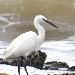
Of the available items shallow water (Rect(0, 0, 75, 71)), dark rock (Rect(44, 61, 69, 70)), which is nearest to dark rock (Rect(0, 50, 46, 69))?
dark rock (Rect(44, 61, 69, 70))

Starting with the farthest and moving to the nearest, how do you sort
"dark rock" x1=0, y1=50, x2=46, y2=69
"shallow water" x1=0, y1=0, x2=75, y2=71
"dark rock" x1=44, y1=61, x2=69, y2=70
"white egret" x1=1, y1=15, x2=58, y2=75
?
"shallow water" x1=0, y1=0, x2=75, y2=71 < "dark rock" x1=44, y1=61, x2=69, y2=70 < "dark rock" x1=0, y1=50, x2=46, y2=69 < "white egret" x1=1, y1=15, x2=58, y2=75

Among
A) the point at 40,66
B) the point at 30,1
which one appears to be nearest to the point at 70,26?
the point at 30,1

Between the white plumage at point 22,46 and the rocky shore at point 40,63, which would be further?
the rocky shore at point 40,63

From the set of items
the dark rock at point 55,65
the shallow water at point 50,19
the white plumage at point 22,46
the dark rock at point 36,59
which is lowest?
the dark rock at point 55,65

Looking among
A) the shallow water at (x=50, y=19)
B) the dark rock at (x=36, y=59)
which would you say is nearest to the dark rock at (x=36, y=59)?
the dark rock at (x=36, y=59)

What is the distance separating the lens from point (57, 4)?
19.8 meters

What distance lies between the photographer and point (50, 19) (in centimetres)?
1827

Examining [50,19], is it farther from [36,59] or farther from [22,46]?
[22,46]

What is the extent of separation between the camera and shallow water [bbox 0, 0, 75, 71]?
14.5 m

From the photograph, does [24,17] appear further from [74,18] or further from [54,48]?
[54,48]

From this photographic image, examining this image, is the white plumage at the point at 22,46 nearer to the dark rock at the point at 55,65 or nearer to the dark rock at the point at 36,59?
the dark rock at the point at 36,59

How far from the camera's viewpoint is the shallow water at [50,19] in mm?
14538

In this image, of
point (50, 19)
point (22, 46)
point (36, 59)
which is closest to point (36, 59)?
point (36, 59)

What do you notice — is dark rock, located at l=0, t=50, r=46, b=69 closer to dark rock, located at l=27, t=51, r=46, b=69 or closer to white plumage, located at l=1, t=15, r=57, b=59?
dark rock, located at l=27, t=51, r=46, b=69
